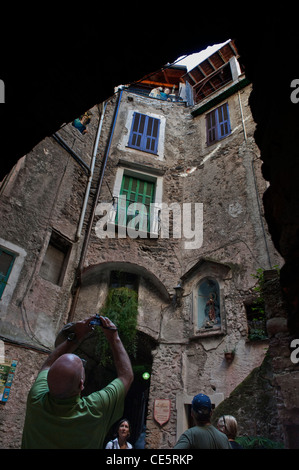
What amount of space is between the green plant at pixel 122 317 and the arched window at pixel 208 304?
5.93 feet

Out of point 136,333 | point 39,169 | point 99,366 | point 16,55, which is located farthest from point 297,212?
point 99,366

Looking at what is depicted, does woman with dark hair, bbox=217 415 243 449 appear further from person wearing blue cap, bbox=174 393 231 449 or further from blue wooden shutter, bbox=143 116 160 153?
blue wooden shutter, bbox=143 116 160 153

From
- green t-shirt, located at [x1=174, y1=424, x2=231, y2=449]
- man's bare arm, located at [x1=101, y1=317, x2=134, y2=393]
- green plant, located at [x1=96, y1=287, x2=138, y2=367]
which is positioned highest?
green plant, located at [x1=96, y1=287, x2=138, y2=367]

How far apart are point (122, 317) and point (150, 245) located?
8.33ft

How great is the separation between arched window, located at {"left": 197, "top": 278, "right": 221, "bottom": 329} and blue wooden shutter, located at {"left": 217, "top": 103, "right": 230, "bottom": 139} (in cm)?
599

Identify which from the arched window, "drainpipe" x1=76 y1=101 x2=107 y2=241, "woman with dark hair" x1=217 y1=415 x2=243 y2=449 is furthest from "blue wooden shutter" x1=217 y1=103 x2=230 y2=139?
"woman with dark hair" x1=217 y1=415 x2=243 y2=449

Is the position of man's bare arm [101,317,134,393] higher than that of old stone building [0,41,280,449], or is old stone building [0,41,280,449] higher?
old stone building [0,41,280,449]

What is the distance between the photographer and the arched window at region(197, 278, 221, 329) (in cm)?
798

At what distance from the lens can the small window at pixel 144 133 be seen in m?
11.9

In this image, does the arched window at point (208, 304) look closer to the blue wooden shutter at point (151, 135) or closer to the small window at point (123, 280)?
the small window at point (123, 280)

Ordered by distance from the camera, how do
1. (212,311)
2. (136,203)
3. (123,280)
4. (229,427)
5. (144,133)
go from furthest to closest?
(144,133) < (136,203) < (123,280) < (212,311) < (229,427)

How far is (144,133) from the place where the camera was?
12.3 m

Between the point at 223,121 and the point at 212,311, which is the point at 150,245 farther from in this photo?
the point at 223,121

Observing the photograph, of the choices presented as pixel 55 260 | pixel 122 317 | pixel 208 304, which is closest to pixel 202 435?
pixel 122 317
